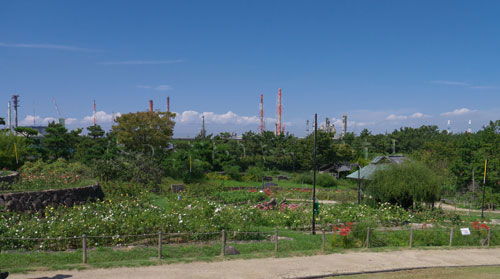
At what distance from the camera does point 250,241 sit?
15617 mm

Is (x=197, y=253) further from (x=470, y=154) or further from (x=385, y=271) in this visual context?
(x=470, y=154)

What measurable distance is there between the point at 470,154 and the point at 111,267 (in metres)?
42.5

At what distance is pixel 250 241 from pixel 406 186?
48.4 ft

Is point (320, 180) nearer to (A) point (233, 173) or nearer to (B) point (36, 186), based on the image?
(A) point (233, 173)

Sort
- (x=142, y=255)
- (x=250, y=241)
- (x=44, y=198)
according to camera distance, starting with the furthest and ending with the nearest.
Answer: (x=44, y=198), (x=250, y=241), (x=142, y=255)

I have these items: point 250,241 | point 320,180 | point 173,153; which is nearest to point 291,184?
point 320,180

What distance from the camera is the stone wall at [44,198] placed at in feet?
62.0

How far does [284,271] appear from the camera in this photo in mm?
11617

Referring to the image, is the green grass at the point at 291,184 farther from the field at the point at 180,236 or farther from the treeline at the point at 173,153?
the field at the point at 180,236

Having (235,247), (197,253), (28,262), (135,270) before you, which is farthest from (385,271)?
(28,262)

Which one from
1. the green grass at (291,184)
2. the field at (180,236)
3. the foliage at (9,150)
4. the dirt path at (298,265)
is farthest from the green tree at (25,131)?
the dirt path at (298,265)

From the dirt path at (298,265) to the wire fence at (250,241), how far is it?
0.88 meters

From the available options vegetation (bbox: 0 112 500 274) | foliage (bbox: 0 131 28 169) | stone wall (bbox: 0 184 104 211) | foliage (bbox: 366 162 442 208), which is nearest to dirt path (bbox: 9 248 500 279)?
vegetation (bbox: 0 112 500 274)

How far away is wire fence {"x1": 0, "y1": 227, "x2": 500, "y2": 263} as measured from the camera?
517 inches
